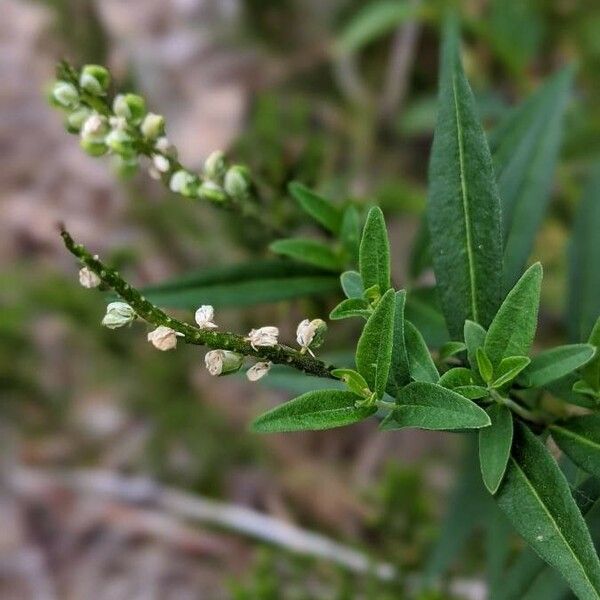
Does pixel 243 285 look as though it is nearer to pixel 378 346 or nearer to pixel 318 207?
pixel 318 207

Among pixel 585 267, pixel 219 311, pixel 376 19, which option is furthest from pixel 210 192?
pixel 376 19

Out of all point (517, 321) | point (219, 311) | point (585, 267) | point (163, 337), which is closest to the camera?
point (163, 337)

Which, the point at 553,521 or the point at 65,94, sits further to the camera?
the point at 65,94

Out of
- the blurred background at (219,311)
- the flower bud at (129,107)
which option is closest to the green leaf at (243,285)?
the flower bud at (129,107)

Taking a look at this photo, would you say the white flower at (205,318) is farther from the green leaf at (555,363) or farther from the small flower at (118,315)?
the green leaf at (555,363)

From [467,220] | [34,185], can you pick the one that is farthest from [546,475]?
[34,185]
